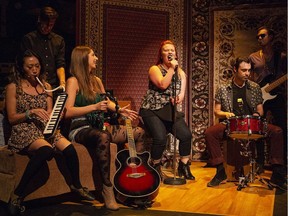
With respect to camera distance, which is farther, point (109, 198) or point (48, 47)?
point (48, 47)

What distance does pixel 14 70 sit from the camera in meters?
3.48

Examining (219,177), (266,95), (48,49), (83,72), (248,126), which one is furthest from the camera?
(266,95)

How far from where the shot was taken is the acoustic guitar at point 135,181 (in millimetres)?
3402

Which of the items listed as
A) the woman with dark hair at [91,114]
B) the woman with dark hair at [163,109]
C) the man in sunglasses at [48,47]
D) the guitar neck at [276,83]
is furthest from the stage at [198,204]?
the man in sunglasses at [48,47]

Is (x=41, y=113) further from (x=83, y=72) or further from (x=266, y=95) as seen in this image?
(x=266, y=95)

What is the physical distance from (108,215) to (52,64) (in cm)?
212

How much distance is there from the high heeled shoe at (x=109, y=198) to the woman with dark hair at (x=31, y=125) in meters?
0.10

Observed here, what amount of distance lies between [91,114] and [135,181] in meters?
0.69

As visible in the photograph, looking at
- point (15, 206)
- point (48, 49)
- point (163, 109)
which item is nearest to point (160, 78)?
point (163, 109)

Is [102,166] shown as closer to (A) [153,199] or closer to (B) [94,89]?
(A) [153,199]

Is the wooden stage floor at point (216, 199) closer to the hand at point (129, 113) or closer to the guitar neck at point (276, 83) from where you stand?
the hand at point (129, 113)

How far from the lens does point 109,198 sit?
11.0 ft

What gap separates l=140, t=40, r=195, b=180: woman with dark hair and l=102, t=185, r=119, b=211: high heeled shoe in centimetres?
101

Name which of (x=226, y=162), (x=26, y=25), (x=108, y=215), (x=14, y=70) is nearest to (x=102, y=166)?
(x=108, y=215)
